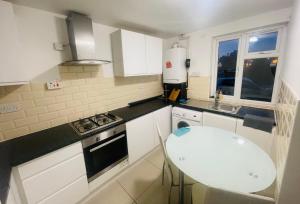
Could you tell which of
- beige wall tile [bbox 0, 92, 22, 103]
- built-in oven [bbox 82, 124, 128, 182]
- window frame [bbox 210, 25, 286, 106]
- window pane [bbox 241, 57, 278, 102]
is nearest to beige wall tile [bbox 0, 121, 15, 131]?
beige wall tile [bbox 0, 92, 22, 103]

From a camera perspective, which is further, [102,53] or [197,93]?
[197,93]

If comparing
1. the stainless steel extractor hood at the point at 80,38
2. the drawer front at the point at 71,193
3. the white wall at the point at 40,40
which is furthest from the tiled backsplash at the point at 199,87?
the drawer front at the point at 71,193

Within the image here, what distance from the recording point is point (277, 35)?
1943mm

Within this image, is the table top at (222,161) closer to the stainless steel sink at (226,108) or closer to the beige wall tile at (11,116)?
the stainless steel sink at (226,108)

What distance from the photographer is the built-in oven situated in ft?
5.03

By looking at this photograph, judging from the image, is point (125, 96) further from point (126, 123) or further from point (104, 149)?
point (104, 149)

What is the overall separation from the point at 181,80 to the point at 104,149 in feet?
6.20

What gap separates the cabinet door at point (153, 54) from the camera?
2357mm

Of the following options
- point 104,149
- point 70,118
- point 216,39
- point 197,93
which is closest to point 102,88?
point 70,118

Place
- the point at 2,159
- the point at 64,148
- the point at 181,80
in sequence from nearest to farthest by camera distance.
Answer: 1. the point at 2,159
2. the point at 64,148
3. the point at 181,80

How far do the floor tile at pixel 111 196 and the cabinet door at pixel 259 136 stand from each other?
1.71 meters

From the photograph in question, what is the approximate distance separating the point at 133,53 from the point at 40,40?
115 cm

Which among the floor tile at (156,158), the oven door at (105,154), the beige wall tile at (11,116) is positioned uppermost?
the beige wall tile at (11,116)

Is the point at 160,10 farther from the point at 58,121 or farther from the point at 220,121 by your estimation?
the point at 58,121
